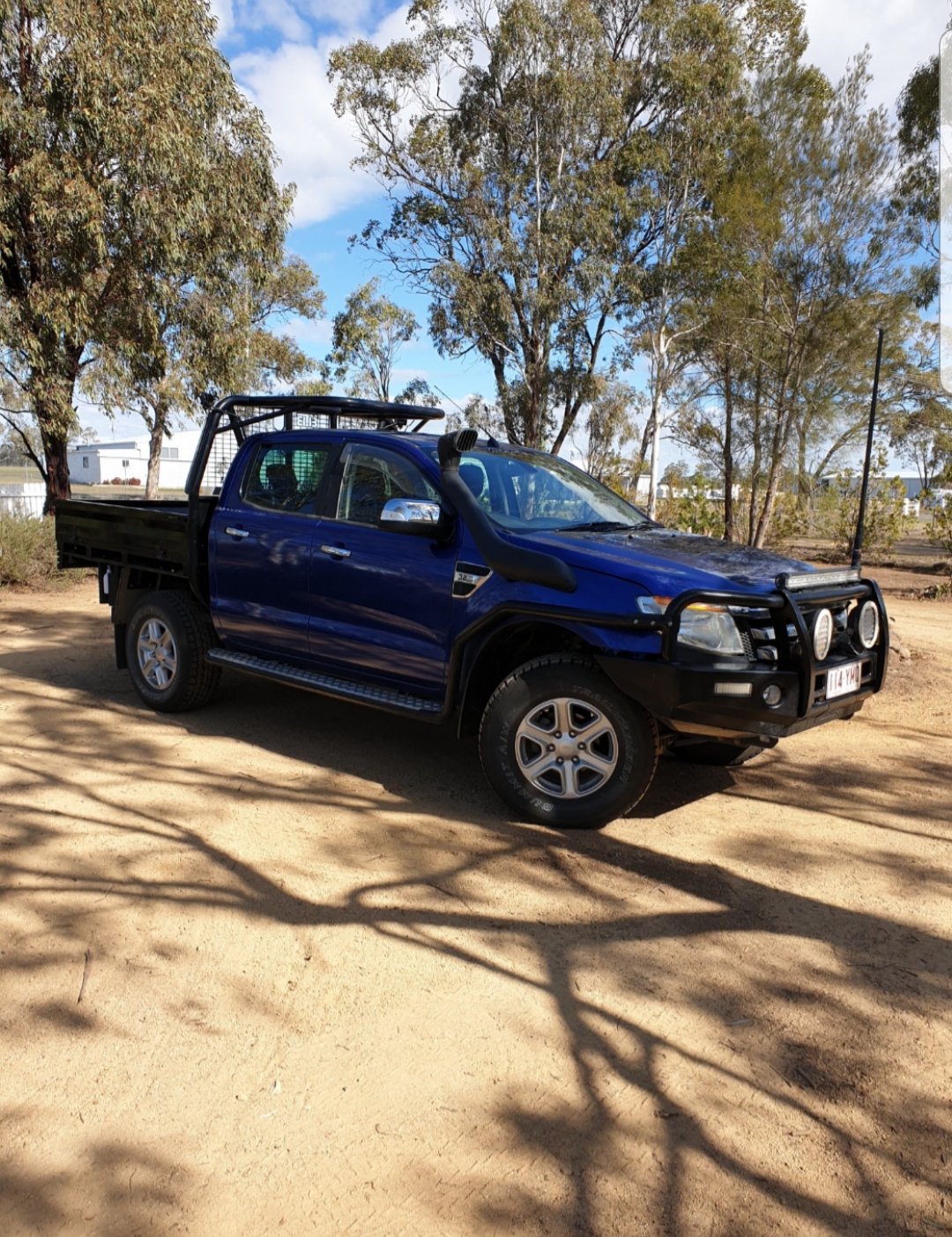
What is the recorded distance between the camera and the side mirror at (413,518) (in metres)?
4.70

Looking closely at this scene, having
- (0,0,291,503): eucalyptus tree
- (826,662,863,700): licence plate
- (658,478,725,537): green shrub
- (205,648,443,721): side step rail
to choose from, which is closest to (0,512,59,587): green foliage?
(0,0,291,503): eucalyptus tree

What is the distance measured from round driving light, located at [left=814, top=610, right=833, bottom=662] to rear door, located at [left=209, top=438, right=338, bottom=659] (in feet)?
8.79

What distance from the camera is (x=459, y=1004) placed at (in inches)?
121

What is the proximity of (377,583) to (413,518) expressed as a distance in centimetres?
53

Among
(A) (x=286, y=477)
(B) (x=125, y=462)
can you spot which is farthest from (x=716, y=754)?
(B) (x=125, y=462)

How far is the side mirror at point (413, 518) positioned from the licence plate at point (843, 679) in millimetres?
1921

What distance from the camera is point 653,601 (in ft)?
13.6

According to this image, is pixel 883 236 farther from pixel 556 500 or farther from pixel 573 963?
pixel 573 963

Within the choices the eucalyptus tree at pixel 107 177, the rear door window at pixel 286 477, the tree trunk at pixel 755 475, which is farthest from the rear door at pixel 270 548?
the tree trunk at pixel 755 475

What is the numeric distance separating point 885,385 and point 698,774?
113 ft

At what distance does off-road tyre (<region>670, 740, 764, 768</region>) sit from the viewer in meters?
5.34

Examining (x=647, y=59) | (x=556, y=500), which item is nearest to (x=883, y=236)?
(x=647, y=59)

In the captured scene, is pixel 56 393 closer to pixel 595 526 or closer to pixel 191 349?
pixel 191 349

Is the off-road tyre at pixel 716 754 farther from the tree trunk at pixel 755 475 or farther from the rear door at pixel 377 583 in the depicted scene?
the tree trunk at pixel 755 475
